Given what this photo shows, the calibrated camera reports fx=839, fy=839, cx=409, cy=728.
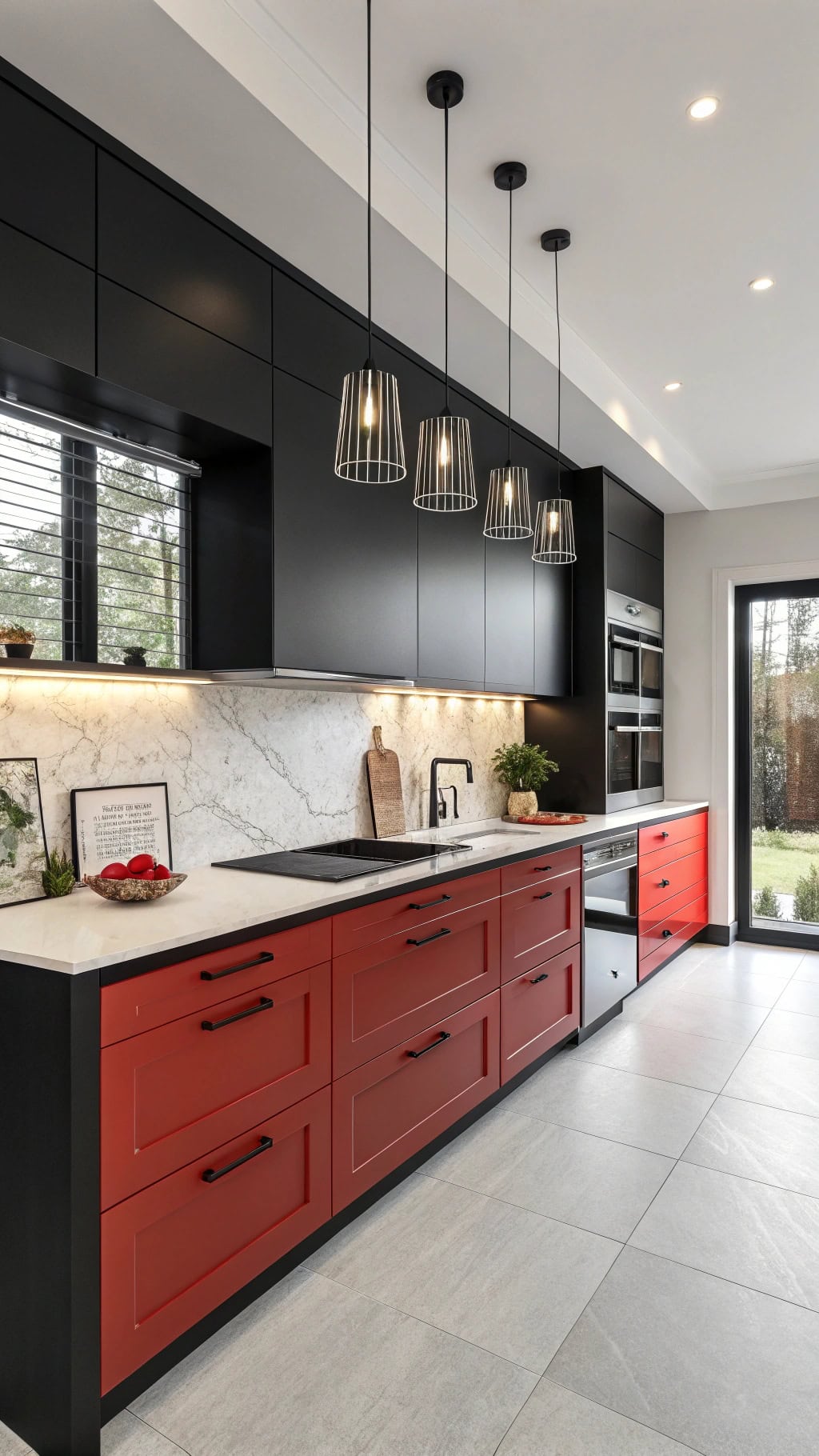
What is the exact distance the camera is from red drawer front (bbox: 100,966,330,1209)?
1559 millimetres

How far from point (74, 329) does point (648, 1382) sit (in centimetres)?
254

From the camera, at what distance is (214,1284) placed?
1766 millimetres

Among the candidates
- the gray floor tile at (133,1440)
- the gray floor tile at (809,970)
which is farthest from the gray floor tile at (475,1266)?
the gray floor tile at (809,970)

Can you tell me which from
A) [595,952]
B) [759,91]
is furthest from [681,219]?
[595,952]

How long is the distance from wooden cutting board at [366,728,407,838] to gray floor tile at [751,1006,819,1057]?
1819 mm

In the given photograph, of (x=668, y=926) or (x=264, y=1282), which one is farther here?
(x=668, y=926)

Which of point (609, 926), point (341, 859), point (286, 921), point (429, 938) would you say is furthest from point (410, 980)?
point (609, 926)

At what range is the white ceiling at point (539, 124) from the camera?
1.74 metres

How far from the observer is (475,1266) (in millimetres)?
2082

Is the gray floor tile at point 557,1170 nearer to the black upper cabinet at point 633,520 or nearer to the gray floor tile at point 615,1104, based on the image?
the gray floor tile at point 615,1104

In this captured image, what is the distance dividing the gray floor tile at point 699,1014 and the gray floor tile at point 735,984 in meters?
0.06

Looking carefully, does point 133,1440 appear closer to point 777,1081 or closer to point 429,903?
point 429,903

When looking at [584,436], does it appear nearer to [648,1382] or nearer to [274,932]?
[274,932]

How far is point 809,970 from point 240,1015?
399cm
